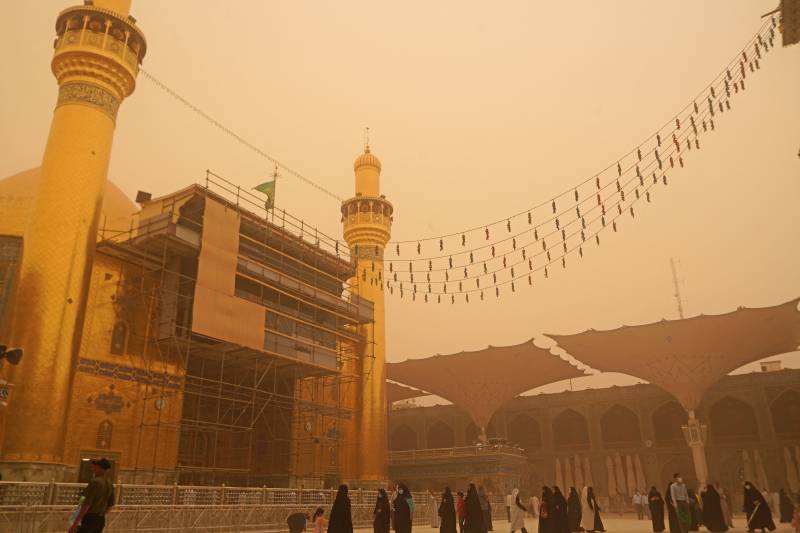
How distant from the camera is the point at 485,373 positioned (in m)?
35.2

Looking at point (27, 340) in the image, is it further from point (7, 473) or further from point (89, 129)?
point (89, 129)

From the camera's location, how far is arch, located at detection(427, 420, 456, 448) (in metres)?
43.6

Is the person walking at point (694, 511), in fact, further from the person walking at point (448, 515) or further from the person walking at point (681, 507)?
the person walking at point (448, 515)

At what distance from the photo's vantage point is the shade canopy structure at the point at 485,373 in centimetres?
3422

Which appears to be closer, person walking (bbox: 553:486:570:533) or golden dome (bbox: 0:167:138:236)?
person walking (bbox: 553:486:570:533)

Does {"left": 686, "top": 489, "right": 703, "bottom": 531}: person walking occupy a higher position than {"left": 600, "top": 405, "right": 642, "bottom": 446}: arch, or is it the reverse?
{"left": 600, "top": 405, "right": 642, "bottom": 446}: arch

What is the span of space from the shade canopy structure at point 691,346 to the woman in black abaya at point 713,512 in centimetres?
1420

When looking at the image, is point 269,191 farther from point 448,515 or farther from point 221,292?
point 448,515

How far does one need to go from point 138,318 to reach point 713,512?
16569 millimetres

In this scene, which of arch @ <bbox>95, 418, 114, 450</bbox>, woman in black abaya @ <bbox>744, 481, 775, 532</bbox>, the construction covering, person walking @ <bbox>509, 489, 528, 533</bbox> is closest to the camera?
woman in black abaya @ <bbox>744, 481, 775, 532</bbox>

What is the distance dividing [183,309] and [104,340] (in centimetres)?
294

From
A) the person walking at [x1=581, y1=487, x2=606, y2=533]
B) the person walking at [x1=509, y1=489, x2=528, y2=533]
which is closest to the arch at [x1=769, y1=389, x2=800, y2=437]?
the person walking at [x1=581, y1=487, x2=606, y2=533]

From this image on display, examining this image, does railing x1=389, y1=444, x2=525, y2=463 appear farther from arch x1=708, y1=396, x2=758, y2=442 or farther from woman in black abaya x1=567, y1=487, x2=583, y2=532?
woman in black abaya x1=567, y1=487, x2=583, y2=532

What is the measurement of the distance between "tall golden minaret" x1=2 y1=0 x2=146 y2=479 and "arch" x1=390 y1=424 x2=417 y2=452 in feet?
104
